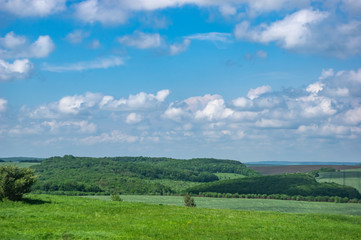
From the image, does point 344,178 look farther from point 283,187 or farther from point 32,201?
point 32,201

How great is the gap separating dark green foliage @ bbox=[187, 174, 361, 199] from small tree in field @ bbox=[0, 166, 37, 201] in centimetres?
11535

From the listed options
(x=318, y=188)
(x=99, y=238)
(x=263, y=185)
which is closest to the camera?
(x=99, y=238)

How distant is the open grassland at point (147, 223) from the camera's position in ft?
99.9

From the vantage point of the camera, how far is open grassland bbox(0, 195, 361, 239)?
30.5m

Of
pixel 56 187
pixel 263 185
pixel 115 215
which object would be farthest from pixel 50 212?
pixel 263 185

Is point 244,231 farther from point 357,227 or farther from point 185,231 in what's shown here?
point 357,227

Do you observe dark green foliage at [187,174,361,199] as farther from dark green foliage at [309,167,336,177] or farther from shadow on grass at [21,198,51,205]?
shadow on grass at [21,198,51,205]

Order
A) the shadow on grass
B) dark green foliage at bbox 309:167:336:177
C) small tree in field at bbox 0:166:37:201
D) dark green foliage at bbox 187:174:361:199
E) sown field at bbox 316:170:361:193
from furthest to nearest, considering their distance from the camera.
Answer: dark green foliage at bbox 309:167:336:177 < sown field at bbox 316:170:361:193 < dark green foliage at bbox 187:174:361:199 < the shadow on grass < small tree in field at bbox 0:166:37:201

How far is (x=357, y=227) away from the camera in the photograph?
131 feet

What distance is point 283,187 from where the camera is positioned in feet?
508

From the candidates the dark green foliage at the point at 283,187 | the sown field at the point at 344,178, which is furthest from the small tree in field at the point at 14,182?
the sown field at the point at 344,178

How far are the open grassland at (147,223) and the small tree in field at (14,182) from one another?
1389mm

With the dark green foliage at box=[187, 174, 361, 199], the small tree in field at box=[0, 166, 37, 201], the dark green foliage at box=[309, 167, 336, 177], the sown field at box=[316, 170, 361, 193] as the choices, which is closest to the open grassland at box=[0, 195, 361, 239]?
the small tree in field at box=[0, 166, 37, 201]

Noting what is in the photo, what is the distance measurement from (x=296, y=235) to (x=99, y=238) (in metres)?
16.3
